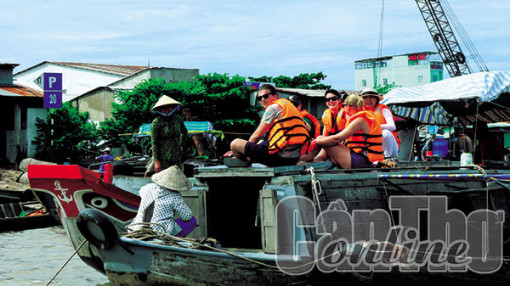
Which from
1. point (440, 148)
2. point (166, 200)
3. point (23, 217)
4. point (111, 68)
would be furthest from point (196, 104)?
point (166, 200)

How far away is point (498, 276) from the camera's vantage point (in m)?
4.93

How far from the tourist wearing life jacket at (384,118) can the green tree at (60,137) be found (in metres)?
15.1

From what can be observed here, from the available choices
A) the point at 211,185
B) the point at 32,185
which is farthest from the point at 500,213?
the point at 32,185

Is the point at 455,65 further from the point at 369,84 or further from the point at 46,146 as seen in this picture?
the point at 46,146

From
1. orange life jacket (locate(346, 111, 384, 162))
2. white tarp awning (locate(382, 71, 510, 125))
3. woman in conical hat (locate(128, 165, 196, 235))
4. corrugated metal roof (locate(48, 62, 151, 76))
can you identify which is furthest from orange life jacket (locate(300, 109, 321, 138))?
corrugated metal roof (locate(48, 62, 151, 76))

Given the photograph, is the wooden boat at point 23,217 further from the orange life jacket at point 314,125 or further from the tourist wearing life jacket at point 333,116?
the tourist wearing life jacket at point 333,116

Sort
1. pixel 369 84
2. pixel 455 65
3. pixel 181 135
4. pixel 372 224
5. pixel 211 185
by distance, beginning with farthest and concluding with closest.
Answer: pixel 369 84, pixel 455 65, pixel 181 135, pixel 211 185, pixel 372 224

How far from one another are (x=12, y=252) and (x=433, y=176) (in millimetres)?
6398

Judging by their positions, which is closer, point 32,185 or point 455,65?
point 32,185

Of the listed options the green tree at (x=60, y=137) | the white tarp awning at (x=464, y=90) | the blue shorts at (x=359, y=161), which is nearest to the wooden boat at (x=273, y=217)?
the blue shorts at (x=359, y=161)

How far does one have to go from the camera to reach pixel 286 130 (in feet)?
18.9

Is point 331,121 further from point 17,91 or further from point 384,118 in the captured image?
point 17,91

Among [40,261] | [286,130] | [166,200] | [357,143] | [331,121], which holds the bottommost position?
[40,261]

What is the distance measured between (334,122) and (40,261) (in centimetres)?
441
